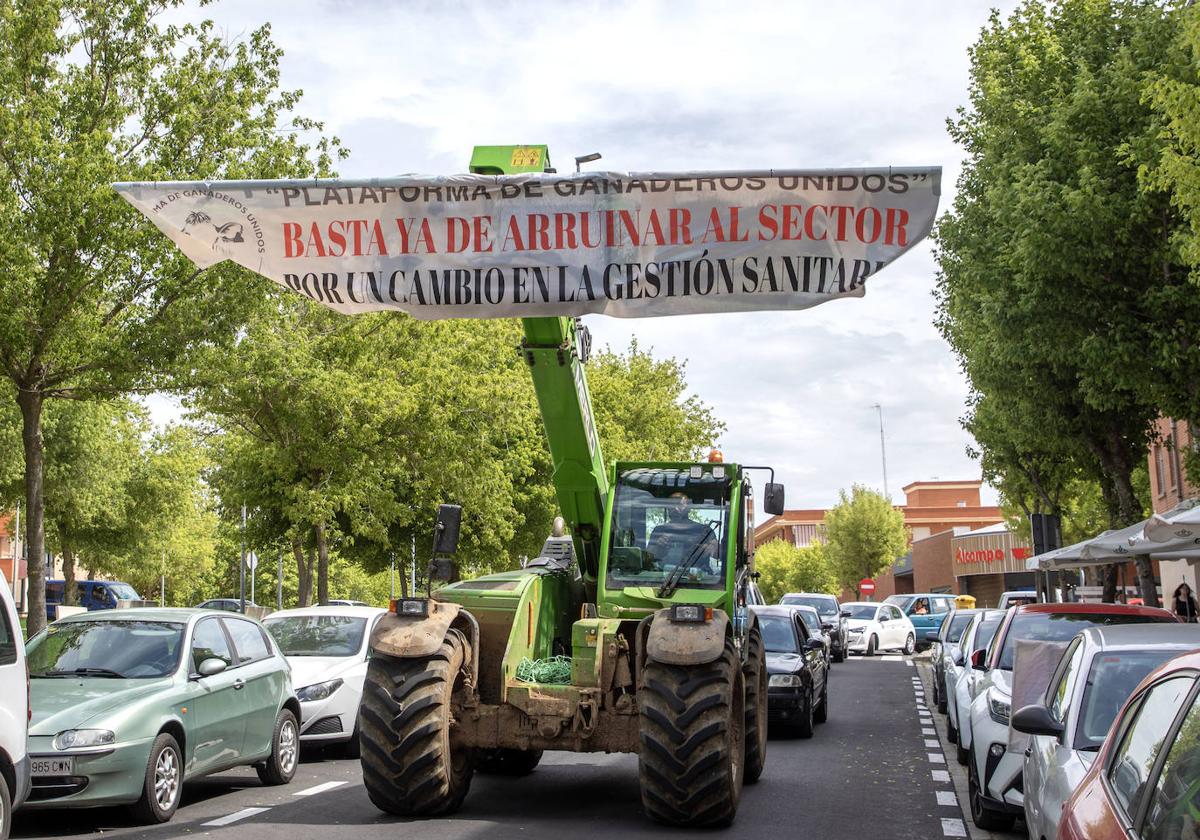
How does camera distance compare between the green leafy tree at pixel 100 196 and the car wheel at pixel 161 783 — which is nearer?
the car wheel at pixel 161 783

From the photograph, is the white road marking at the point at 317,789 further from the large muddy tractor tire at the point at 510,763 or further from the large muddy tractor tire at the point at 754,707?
the large muddy tractor tire at the point at 754,707

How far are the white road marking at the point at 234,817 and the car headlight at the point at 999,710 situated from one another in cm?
560

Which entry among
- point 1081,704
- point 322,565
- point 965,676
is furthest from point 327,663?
point 322,565

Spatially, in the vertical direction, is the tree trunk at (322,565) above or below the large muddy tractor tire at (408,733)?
above

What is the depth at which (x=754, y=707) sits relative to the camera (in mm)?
12414

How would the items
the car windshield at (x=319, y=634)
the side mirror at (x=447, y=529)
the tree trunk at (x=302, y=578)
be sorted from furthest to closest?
the tree trunk at (x=302, y=578) → the car windshield at (x=319, y=634) → the side mirror at (x=447, y=529)

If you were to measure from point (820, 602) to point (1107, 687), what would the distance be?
95.5 ft

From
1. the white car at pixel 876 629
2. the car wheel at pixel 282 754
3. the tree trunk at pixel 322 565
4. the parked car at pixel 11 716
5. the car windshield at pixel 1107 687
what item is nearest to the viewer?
the car windshield at pixel 1107 687

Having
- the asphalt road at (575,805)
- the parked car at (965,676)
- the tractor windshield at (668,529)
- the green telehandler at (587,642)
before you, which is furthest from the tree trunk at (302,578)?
the tractor windshield at (668,529)

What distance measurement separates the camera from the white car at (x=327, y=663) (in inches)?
545

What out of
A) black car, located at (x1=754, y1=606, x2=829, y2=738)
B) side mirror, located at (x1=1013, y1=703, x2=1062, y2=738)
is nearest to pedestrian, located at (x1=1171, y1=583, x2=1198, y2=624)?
black car, located at (x1=754, y1=606, x2=829, y2=738)

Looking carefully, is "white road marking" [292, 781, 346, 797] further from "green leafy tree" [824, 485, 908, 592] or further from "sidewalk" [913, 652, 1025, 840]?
"green leafy tree" [824, 485, 908, 592]

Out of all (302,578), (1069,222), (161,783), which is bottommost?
(161,783)

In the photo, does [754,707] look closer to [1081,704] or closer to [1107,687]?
[1107,687]
